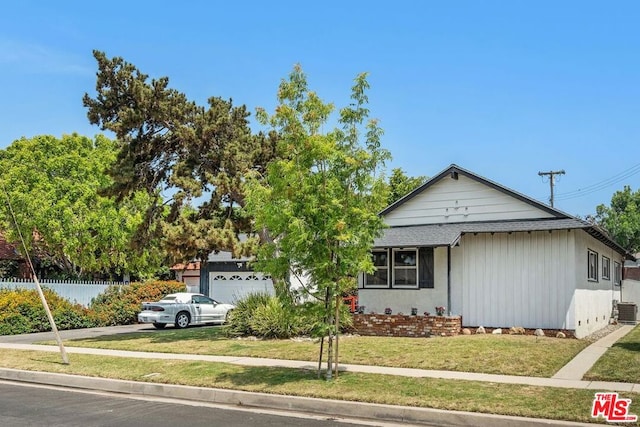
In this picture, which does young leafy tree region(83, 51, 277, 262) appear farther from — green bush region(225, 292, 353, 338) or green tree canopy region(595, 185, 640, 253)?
green tree canopy region(595, 185, 640, 253)

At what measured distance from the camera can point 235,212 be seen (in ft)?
69.6

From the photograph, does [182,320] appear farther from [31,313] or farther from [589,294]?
[589,294]

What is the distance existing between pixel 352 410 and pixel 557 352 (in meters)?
6.37

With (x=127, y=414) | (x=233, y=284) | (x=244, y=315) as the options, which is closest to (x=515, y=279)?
(x=244, y=315)

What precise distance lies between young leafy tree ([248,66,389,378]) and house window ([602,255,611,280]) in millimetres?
14637

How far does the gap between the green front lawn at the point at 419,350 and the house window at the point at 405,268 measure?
2.72 m

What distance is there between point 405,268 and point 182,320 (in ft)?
32.8

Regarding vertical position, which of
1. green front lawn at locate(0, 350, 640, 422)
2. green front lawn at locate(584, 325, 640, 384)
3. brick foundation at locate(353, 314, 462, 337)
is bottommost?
green front lawn at locate(0, 350, 640, 422)

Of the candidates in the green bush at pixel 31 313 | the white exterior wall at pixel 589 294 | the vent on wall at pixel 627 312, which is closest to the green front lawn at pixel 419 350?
the white exterior wall at pixel 589 294

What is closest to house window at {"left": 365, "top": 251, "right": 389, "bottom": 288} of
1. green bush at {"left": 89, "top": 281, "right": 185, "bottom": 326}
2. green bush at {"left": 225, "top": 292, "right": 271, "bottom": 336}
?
green bush at {"left": 225, "top": 292, "right": 271, "bottom": 336}

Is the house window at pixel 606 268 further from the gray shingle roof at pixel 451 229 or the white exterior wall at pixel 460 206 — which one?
the gray shingle roof at pixel 451 229

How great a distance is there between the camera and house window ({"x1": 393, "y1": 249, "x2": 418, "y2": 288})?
19125mm

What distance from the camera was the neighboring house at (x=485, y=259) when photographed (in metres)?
17.2

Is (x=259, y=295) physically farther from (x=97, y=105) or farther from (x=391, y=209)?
(x=97, y=105)
